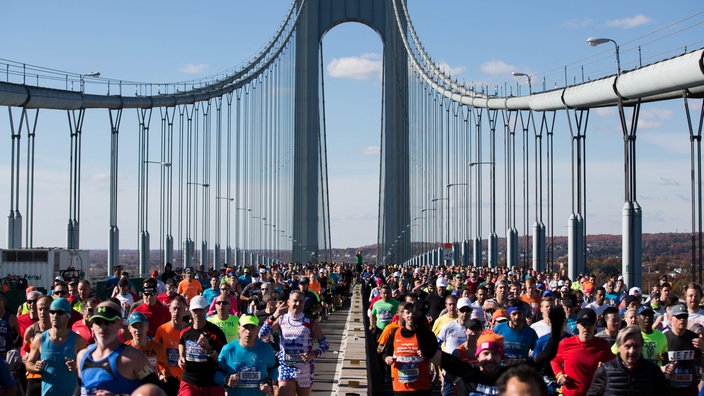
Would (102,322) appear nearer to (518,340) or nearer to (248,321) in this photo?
(248,321)

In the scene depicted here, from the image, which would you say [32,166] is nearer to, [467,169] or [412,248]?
[467,169]

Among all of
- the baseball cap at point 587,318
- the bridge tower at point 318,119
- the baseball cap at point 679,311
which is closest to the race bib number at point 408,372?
the baseball cap at point 587,318

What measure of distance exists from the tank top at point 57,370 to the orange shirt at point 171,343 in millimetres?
1174

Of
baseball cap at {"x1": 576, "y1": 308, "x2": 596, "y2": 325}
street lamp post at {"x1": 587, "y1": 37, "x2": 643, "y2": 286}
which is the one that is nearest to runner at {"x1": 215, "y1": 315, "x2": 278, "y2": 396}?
baseball cap at {"x1": 576, "y1": 308, "x2": 596, "y2": 325}

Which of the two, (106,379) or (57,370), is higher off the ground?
(106,379)

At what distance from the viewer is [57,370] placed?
8.50m

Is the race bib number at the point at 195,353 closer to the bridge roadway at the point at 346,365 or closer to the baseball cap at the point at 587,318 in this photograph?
the bridge roadway at the point at 346,365

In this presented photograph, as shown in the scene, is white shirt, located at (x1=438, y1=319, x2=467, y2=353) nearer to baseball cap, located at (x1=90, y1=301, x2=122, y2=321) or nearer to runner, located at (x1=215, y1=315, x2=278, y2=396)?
runner, located at (x1=215, y1=315, x2=278, y2=396)

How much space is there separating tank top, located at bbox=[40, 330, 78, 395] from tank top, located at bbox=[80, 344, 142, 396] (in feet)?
6.04

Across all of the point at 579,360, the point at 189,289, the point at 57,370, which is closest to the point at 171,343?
the point at 57,370

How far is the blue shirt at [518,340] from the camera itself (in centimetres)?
939

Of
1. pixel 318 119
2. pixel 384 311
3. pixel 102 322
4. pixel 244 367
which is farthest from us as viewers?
pixel 318 119

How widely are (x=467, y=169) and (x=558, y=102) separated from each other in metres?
28.7

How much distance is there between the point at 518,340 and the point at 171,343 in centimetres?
282
